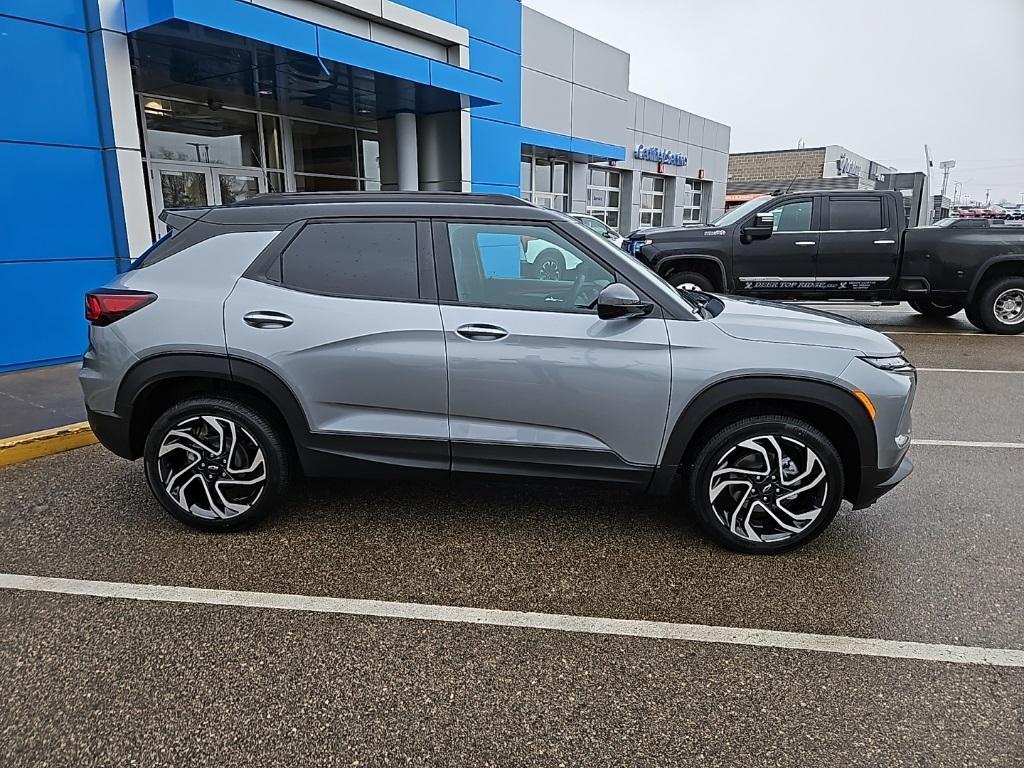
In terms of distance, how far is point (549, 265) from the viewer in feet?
12.5

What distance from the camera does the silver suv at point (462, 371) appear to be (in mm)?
3443

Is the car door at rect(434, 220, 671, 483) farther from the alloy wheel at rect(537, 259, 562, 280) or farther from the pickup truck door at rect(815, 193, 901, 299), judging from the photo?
the pickup truck door at rect(815, 193, 901, 299)

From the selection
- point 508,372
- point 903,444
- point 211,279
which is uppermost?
point 211,279

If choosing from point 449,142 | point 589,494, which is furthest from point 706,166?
point 589,494

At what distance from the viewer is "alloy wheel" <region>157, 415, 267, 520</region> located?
12.2 feet

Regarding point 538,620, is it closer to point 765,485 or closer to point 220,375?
point 765,485

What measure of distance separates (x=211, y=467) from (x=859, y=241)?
9.89 metres

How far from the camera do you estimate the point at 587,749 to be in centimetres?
235

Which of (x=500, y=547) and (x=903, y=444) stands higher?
(x=903, y=444)

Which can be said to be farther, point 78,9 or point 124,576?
point 78,9

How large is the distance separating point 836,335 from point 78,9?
858 cm

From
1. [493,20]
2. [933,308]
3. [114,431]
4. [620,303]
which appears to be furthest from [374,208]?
[493,20]

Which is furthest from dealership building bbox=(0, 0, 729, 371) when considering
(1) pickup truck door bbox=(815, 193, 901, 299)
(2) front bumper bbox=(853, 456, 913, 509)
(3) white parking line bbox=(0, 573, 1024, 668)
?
(2) front bumper bbox=(853, 456, 913, 509)

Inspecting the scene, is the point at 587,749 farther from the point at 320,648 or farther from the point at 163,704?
the point at 163,704
